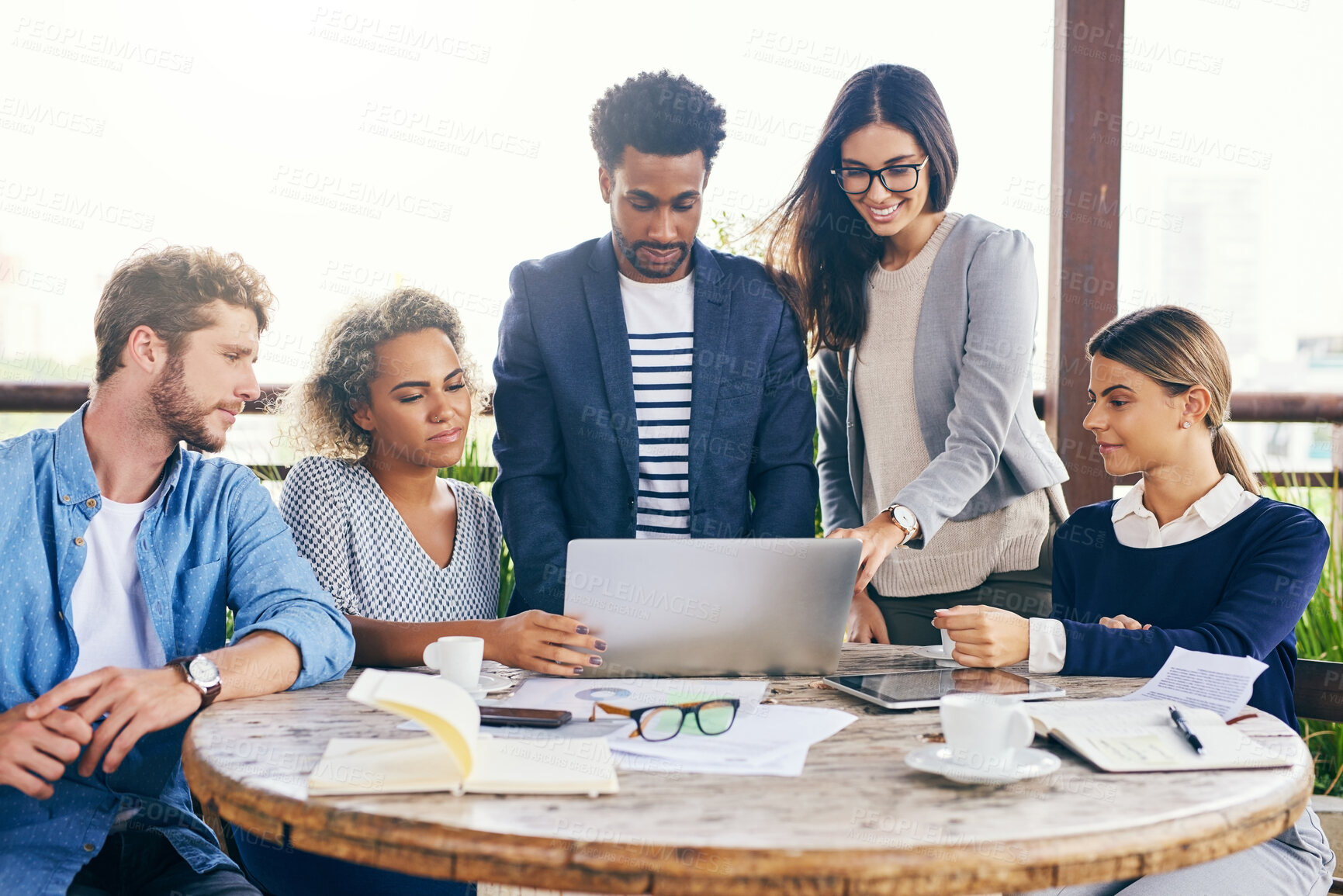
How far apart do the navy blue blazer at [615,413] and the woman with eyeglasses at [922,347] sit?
0.45 feet

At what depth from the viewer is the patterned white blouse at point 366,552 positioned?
5.89 feet

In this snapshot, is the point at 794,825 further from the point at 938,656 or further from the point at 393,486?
the point at 393,486

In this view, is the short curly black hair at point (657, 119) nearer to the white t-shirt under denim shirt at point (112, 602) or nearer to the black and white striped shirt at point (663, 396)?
the black and white striped shirt at point (663, 396)

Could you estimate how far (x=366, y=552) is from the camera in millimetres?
1832

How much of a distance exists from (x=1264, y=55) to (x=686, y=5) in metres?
2.08

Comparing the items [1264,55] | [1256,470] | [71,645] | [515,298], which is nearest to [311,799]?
[71,645]

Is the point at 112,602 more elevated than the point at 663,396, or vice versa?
the point at 663,396

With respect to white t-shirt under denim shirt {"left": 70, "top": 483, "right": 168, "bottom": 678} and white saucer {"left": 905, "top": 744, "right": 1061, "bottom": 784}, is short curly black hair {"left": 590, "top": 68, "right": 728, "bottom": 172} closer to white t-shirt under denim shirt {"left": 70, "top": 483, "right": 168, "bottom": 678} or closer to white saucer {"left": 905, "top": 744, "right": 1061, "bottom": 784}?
white t-shirt under denim shirt {"left": 70, "top": 483, "right": 168, "bottom": 678}

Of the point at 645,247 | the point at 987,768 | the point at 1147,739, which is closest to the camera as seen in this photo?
the point at 987,768

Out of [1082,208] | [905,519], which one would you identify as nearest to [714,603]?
[905,519]

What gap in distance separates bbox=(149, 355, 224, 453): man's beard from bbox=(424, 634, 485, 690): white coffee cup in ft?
1.87

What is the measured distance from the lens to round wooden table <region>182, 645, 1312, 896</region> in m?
0.81

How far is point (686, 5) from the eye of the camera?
12.4 feet

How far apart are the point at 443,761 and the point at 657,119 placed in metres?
1.39
